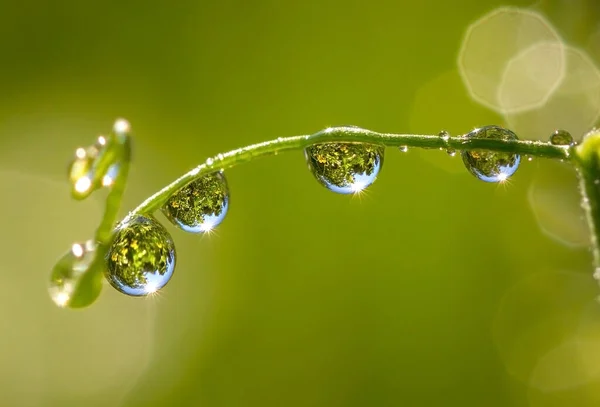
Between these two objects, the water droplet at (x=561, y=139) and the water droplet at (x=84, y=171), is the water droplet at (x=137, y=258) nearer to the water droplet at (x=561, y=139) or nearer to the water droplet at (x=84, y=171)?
the water droplet at (x=84, y=171)

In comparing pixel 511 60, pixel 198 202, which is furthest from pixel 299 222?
pixel 198 202

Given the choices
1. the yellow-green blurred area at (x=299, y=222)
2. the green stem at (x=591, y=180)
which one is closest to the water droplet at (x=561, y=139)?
the green stem at (x=591, y=180)

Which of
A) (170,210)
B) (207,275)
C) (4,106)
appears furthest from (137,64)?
(170,210)

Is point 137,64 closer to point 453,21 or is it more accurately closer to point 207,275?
point 207,275

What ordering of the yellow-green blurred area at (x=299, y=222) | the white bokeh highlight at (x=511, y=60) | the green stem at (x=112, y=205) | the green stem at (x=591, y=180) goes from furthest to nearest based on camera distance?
1. the white bokeh highlight at (x=511, y=60)
2. the yellow-green blurred area at (x=299, y=222)
3. the green stem at (x=112, y=205)
4. the green stem at (x=591, y=180)

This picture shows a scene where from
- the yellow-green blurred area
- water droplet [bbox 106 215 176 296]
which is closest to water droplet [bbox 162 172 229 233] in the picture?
water droplet [bbox 106 215 176 296]

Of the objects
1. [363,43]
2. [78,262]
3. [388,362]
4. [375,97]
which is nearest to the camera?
[78,262]
